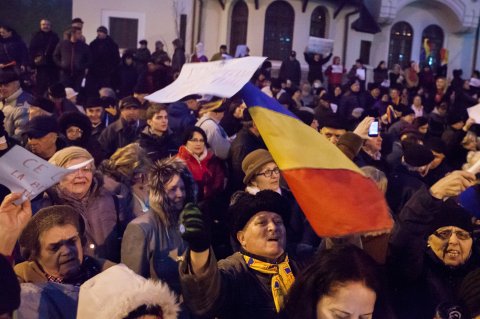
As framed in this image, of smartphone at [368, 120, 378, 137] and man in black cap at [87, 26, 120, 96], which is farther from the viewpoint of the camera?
man in black cap at [87, 26, 120, 96]

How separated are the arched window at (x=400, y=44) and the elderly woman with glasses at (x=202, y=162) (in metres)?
22.7

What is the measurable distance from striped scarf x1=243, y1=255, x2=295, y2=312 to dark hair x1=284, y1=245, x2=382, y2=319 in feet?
1.13

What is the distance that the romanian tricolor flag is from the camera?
9.46 ft

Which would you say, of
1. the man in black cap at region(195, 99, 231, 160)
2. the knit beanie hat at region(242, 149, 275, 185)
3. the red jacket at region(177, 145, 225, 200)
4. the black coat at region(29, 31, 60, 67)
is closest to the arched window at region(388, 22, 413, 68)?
the black coat at region(29, 31, 60, 67)

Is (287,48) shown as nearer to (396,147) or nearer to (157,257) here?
(396,147)

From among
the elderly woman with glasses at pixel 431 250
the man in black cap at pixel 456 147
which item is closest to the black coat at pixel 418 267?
the elderly woman with glasses at pixel 431 250

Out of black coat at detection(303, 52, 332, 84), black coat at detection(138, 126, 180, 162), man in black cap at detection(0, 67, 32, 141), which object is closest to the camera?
black coat at detection(138, 126, 180, 162)

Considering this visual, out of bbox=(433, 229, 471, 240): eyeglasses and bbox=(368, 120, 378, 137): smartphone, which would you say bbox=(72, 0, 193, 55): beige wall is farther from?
bbox=(433, 229, 471, 240): eyeglasses

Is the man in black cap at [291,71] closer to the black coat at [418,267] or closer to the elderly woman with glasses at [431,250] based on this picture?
the elderly woman with glasses at [431,250]

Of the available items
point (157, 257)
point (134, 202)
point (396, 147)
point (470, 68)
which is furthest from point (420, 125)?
point (470, 68)

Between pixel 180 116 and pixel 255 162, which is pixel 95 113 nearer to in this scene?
pixel 180 116

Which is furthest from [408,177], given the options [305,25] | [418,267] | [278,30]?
[305,25]

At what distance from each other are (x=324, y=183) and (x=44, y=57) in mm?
10868

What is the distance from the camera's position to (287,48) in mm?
25672
